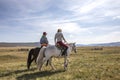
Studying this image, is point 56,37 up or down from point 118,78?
up

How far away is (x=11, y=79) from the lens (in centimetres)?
1627

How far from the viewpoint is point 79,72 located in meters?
17.4

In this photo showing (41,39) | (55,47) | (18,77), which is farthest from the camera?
(41,39)

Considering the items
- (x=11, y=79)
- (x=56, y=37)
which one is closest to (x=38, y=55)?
(x=56, y=37)

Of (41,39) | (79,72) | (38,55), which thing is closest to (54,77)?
(79,72)

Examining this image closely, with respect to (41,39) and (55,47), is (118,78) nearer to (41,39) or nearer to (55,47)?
(55,47)

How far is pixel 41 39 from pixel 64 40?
9.27ft

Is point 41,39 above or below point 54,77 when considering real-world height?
above

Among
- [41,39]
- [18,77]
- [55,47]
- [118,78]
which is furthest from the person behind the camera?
[41,39]

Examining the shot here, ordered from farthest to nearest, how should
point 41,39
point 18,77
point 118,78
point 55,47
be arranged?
point 41,39 < point 55,47 < point 18,77 < point 118,78

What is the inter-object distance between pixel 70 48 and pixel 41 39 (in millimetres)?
2997

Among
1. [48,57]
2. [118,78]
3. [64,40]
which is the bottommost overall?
[118,78]

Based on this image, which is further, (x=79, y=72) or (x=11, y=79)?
(x=79, y=72)

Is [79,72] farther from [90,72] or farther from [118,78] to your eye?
[118,78]
